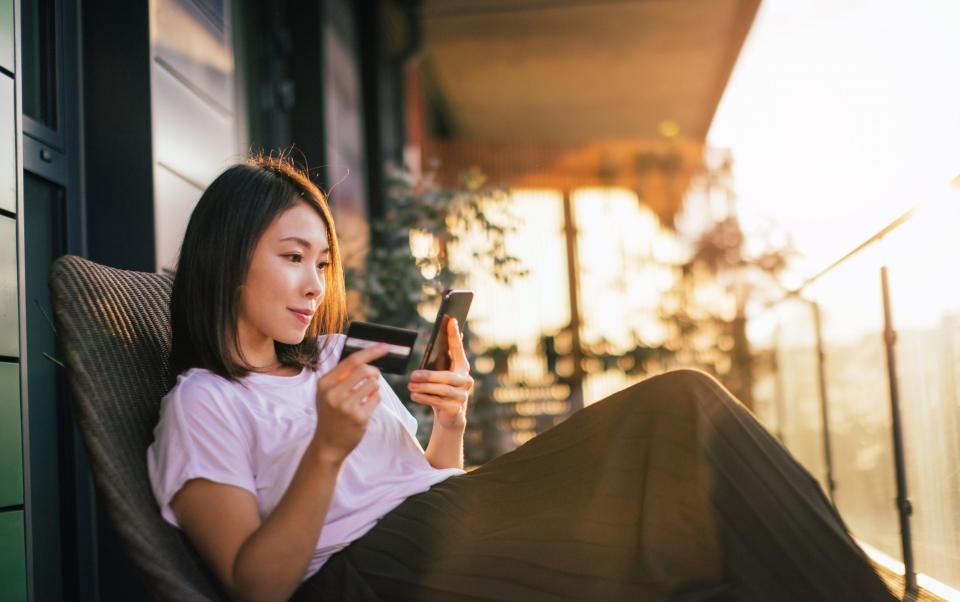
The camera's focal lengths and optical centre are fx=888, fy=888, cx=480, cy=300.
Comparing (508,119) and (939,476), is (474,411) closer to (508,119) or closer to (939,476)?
(939,476)

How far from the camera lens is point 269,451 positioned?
4.77 feet

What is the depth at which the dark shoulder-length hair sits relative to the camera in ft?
5.15

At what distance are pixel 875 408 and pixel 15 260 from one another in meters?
2.69

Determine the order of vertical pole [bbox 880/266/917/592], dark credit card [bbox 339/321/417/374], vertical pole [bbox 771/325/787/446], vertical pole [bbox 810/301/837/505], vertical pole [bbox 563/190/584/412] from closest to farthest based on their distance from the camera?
dark credit card [bbox 339/321/417/374] < vertical pole [bbox 880/266/917/592] < vertical pole [bbox 810/301/837/505] < vertical pole [bbox 771/325/787/446] < vertical pole [bbox 563/190/584/412]

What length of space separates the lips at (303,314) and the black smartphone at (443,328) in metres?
0.22

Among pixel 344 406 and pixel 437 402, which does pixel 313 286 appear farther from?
pixel 344 406

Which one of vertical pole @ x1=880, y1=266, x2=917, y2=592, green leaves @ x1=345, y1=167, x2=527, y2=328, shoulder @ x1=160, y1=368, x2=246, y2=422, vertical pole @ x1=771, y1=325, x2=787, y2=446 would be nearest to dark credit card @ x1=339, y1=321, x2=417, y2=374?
shoulder @ x1=160, y1=368, x2=246, y2=422

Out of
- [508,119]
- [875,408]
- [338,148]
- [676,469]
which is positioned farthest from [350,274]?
[508,119]

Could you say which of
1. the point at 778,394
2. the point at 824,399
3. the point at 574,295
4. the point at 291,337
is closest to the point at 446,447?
the point at 291,337

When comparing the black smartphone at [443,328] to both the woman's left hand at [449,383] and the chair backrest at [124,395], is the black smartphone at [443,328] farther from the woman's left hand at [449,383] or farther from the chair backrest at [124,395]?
the chair backrest at [124,395]

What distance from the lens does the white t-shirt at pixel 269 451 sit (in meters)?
1.36

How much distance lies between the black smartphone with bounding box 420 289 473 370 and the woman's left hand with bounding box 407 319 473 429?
0.01 m

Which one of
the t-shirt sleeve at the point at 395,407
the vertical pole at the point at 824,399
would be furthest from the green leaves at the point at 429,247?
the t-shirt sleeve at the point at 395,407

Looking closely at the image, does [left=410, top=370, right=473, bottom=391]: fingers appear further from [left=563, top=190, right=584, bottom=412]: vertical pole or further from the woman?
[left=563, top=190, right=584, bottom=412]: vertical pole
